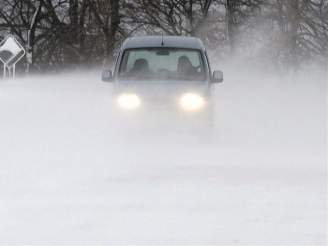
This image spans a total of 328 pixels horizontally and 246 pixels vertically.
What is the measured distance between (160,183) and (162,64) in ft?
15.5

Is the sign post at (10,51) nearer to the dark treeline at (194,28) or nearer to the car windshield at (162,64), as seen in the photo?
the car windshield at (162,64)

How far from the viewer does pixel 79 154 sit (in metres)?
9.40

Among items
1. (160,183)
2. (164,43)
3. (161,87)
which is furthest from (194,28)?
(160,183)

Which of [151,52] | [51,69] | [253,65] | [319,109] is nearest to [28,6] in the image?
[51,69]

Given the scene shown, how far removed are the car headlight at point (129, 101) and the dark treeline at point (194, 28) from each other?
68.0ft

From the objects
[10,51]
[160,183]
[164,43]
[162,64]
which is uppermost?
[164,43]

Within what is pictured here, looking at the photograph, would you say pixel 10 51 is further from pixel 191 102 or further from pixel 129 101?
pixel 191 102

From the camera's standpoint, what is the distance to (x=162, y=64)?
1173 cm

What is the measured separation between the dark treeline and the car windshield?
65.0ft

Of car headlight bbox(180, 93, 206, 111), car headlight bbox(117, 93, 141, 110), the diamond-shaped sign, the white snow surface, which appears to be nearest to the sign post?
the diamond-shaped sign

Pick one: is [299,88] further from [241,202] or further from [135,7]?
[241,202]

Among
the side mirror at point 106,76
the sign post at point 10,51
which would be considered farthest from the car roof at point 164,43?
the sign post at point 10,51

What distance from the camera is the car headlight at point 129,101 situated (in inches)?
422

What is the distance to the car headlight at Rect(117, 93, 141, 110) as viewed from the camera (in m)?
10.7
